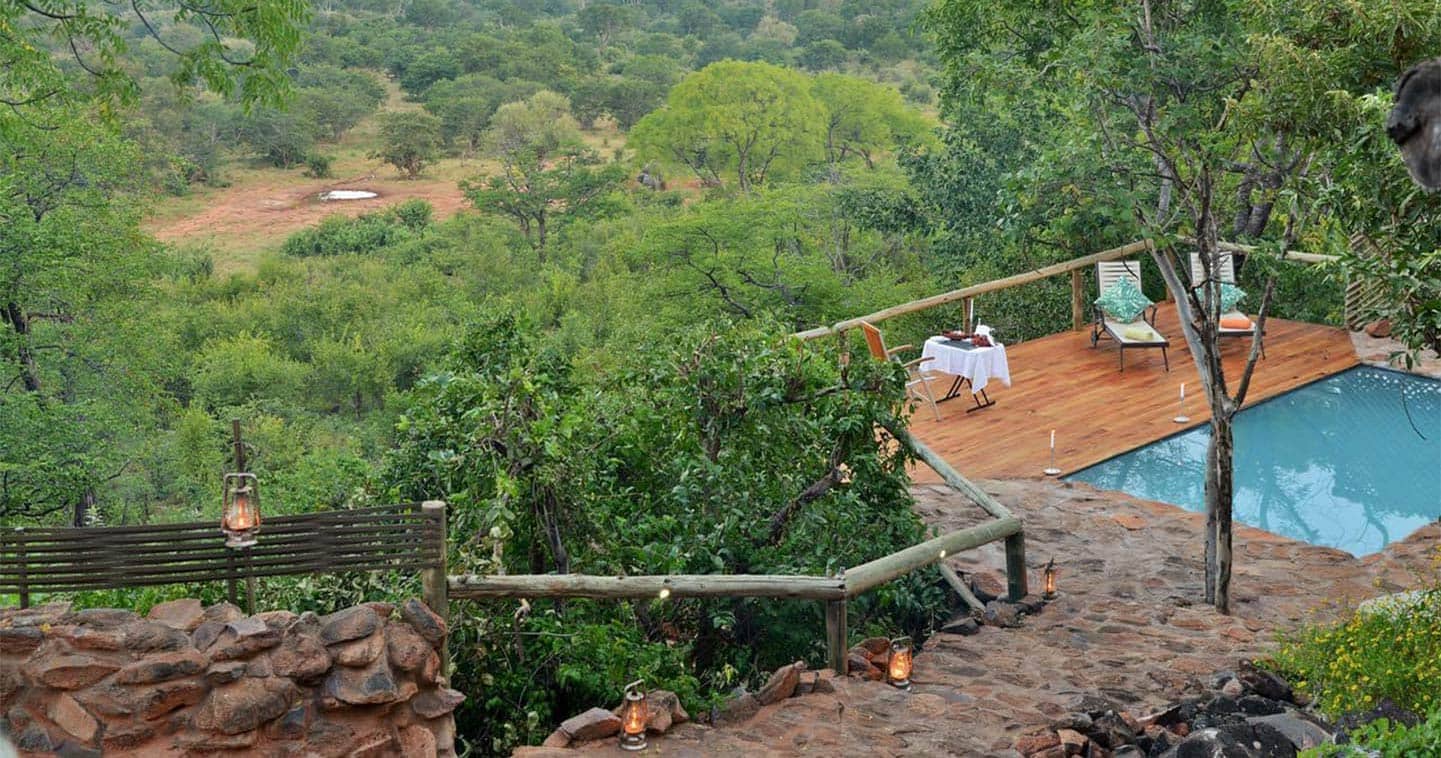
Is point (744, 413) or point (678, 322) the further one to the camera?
point (678, 322)

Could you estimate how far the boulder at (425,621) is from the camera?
3.83m

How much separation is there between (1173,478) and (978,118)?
609 cm

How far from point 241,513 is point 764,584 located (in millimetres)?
Answer: 1861

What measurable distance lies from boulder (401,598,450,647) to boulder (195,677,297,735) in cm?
39

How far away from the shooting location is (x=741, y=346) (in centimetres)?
569

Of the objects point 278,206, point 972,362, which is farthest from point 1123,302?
point 278,206

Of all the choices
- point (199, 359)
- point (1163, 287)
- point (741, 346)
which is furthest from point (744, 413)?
point (199, 359)

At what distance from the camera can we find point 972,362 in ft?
29.7

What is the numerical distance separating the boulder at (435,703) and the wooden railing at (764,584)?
383 mm

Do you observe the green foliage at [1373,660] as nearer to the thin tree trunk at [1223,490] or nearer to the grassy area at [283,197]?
the thin tree trunk at [1223,490]

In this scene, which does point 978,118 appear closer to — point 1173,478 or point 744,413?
point 1173,478

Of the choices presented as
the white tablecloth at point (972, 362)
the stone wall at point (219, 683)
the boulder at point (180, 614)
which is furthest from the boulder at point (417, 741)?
the white tablecloth at point (972, 362)

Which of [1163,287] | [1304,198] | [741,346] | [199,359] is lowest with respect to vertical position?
[199,359]

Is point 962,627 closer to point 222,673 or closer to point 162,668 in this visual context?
point 222,673
